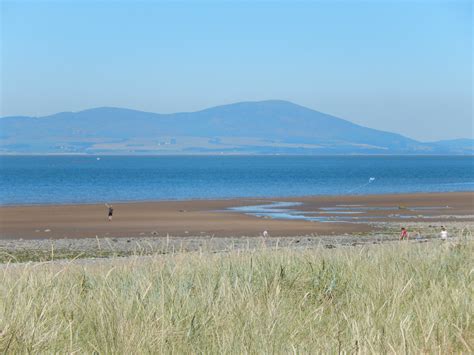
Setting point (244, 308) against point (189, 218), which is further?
point (189, 218)

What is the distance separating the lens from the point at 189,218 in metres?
41.5

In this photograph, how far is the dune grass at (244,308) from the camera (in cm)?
618

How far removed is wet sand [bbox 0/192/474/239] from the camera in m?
34.0

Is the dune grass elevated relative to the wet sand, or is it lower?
elevated

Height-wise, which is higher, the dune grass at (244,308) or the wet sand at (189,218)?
the dune grass at (244,308)

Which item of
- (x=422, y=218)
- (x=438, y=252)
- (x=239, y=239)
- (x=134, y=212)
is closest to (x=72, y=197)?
(x=134, y=212)

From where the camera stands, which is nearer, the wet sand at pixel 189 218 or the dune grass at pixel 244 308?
the dune grass at pixel 244 308

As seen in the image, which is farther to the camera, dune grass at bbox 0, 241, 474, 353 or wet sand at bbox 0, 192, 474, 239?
wet sand at bbox 0, 192, 474, 239

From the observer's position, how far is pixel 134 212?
46.2 m

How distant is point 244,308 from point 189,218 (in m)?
34.5

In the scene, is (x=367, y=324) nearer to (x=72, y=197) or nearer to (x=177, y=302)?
(x=177, y=302)

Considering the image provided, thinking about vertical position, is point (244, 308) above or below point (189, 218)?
above

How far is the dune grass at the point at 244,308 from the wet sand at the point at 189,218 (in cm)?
2293

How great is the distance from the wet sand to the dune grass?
22930 mm
